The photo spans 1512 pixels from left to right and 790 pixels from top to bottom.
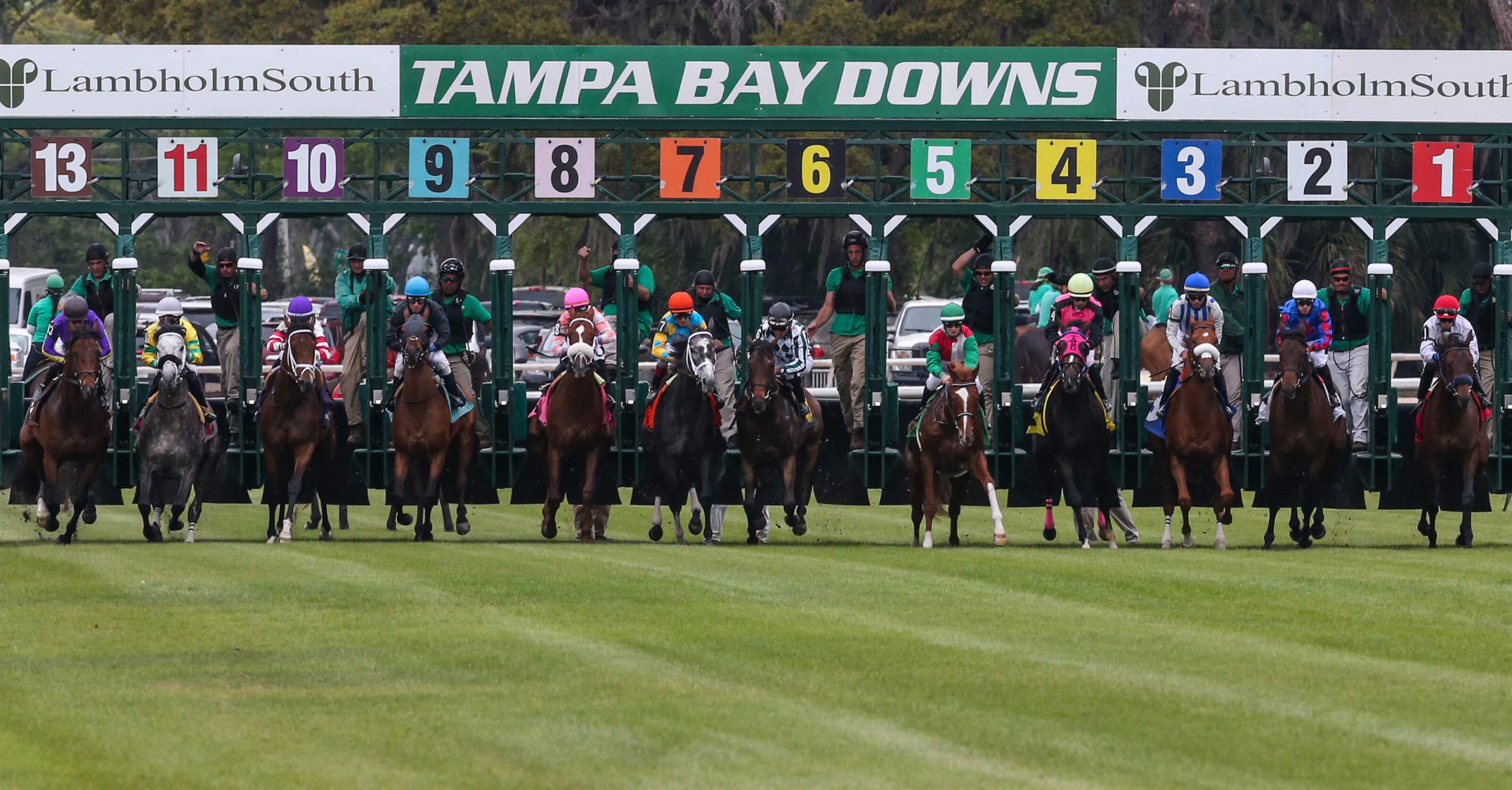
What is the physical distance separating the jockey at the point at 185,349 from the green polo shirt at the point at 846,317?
15.8 feet

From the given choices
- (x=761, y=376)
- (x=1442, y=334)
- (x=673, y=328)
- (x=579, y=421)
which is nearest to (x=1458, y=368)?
(x=1442, y=334)

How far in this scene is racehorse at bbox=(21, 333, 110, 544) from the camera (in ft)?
57.1

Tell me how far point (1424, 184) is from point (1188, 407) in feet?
10.1

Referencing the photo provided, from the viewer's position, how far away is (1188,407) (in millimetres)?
17828

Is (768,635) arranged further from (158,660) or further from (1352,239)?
(1352,239)

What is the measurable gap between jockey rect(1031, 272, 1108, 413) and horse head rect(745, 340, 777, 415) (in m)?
1.95

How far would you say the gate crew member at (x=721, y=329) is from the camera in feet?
62.3

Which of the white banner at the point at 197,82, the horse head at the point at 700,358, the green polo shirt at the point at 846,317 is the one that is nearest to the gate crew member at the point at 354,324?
the white banner at the point at 197,82

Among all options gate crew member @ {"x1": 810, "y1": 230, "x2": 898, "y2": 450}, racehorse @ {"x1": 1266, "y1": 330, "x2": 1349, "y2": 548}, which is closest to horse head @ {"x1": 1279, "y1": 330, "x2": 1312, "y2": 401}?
racehorse @ {"x1": 1266, "y1": 330, "x2": 1349, "y2": 548}

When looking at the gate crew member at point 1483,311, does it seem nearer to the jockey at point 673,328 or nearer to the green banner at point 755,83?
the green banner at point 755,83

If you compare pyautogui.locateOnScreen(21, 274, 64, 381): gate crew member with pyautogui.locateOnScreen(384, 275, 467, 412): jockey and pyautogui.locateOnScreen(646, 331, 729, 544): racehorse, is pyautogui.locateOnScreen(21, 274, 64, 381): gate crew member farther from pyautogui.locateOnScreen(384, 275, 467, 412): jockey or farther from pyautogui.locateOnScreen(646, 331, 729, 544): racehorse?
pyautogui.locateOnScreen(646, 331, 729, 544): racehorse

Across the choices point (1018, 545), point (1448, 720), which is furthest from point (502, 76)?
point (1448, 720)

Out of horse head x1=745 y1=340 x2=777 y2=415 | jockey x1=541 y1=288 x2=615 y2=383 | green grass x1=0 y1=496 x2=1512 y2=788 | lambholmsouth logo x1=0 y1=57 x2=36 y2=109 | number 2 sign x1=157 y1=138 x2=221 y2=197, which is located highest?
lambholmsouth logo x1=0 y1=57 x2=36 y2=109

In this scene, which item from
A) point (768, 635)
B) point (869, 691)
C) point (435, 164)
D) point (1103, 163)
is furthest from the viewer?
point (1103, 163)
